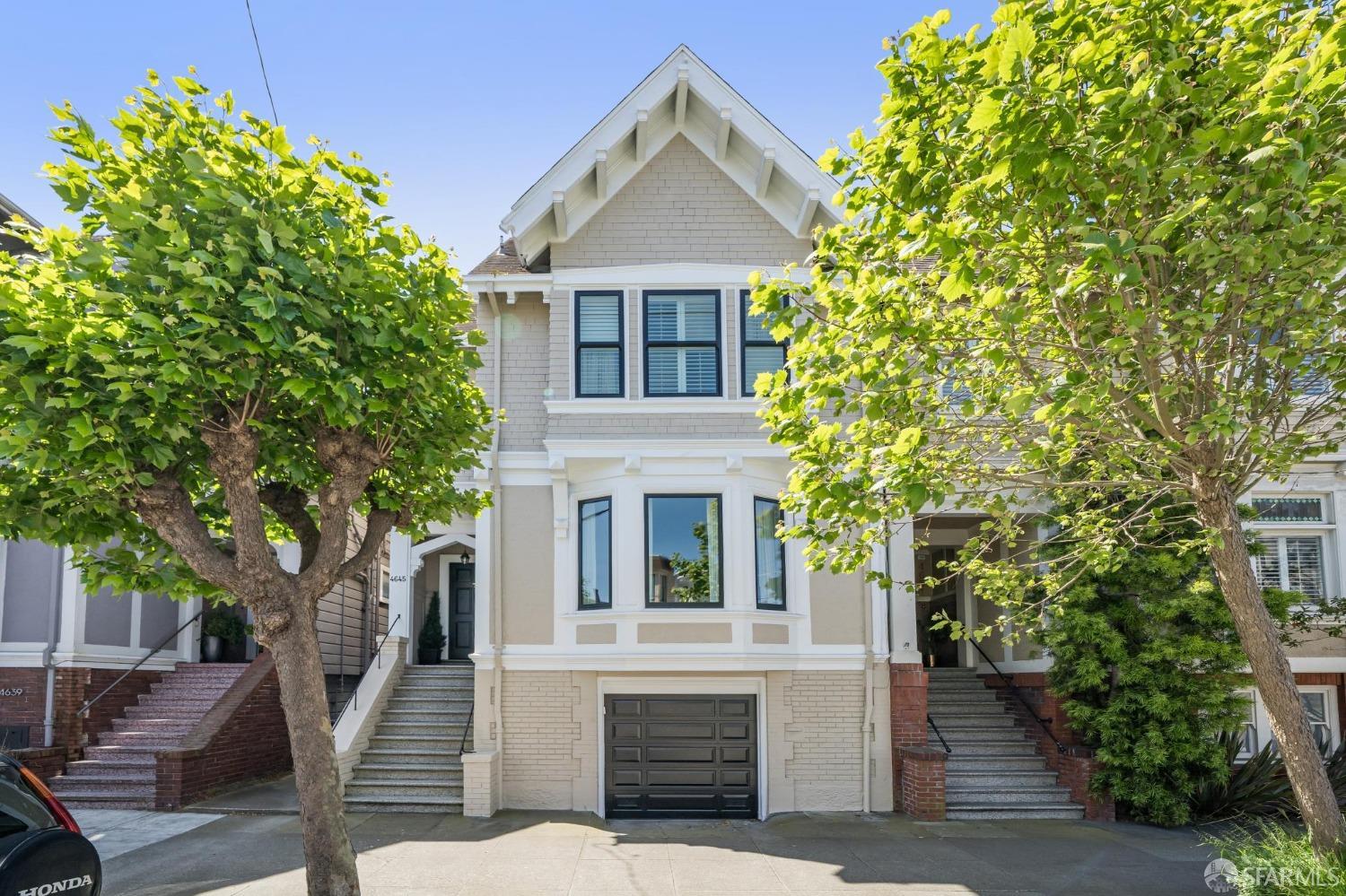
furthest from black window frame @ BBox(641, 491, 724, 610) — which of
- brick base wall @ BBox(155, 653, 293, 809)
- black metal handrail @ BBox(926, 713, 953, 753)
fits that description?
brick base wall @ BBox(155, 653, 293, 809)

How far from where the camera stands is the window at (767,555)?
13523mm

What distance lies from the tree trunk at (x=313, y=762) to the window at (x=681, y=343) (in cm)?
692

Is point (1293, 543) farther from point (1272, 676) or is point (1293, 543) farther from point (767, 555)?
point (1272, 676)

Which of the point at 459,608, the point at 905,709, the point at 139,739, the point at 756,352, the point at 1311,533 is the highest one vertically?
the point at 756,352

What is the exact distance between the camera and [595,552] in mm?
13789

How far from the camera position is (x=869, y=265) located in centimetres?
784

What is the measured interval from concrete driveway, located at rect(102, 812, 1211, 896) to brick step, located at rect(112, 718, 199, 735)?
124 inches

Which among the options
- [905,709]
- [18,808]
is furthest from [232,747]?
[905,709]

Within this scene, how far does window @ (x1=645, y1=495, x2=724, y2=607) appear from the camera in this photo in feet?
43.9

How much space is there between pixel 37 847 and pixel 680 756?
866 centimetres

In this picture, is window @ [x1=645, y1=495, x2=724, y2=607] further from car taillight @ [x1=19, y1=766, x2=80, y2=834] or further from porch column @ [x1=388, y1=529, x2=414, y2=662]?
car taillight @ [x1=19, y1=766, x2=80, y2=834]

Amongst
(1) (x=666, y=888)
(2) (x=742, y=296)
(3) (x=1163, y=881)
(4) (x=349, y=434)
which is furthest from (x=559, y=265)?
(3) (x=1163, y=881)

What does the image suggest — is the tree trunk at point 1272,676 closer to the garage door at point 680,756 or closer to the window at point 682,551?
the window at point 682,551

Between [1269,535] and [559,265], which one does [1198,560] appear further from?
[559,265]
